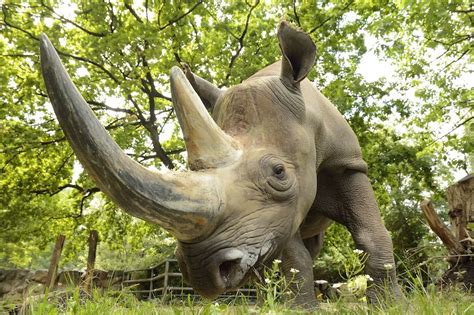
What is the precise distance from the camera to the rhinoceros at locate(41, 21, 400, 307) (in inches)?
70.9

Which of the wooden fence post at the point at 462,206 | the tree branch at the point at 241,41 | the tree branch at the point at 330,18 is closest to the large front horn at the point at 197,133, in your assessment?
the wooden fence post at the point at 462,206

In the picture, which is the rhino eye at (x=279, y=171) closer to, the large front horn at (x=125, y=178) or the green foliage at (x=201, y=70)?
the large front horn at (x=125, y=178)

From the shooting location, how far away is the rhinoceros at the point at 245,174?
5.91 ft

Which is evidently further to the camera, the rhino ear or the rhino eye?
the rhino ear

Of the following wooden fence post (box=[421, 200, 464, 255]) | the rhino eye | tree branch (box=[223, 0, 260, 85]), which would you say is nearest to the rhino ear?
the rhino eye

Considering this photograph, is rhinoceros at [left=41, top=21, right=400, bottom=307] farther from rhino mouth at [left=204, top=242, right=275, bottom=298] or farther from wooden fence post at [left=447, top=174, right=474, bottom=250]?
wooden fence post at [left=447, top=174, right=474, bottom=250]

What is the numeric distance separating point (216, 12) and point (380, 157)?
4780mm

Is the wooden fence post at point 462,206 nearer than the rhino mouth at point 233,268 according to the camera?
No

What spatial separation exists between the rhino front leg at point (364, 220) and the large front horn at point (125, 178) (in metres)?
1.63

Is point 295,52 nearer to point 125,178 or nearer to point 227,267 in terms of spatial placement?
point 227,267

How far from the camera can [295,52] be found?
3053 mm

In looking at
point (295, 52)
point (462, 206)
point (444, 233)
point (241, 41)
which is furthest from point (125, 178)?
point (241, 41)

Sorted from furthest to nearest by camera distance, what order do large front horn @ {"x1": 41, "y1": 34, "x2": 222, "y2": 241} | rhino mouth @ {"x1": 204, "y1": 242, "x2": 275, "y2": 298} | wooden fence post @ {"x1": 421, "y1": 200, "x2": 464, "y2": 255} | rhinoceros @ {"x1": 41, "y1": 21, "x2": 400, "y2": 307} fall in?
wooden fence post @ {"x1": 421, "y1": 200, "x2": 464, "y2": 255}
rhino mouth @ {"x1": 204, "y1": 242, "x2": 275, "y2": 298}
rhinoceros @ {"x1": 41, "y1": 21, "x2": 400, "y2": 307}
large front horn @ {"x1": 41, "y1": 34, "x2": 222, "y2": 241}

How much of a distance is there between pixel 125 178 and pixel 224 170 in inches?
27.5
